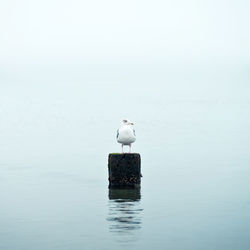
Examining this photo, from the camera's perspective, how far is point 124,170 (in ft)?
67.2

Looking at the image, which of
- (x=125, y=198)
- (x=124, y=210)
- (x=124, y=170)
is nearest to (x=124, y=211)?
(x=124, y=210)

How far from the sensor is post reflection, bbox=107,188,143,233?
1712cm

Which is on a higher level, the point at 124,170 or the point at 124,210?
the point at 124,170

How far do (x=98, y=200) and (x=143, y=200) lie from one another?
3.74ft

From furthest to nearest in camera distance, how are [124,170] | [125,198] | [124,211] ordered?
[124,170] < [125,198] < [124,211]

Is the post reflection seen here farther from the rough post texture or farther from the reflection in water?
the rough post texture

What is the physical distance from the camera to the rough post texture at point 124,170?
66.3 ft

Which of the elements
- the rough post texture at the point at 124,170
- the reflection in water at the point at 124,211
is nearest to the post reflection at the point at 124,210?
the reflection in water at the point at 124,211

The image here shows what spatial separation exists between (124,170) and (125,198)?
0.76 meters

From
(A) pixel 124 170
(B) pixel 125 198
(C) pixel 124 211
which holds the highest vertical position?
(A) pixel 124 170

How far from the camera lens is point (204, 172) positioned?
26641 mm

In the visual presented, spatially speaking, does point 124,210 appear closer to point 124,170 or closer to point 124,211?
point 124,211

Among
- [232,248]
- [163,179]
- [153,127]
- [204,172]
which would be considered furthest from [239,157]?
[153,127]

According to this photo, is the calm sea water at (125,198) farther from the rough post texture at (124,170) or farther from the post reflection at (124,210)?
the rough post texture at (124,170)
